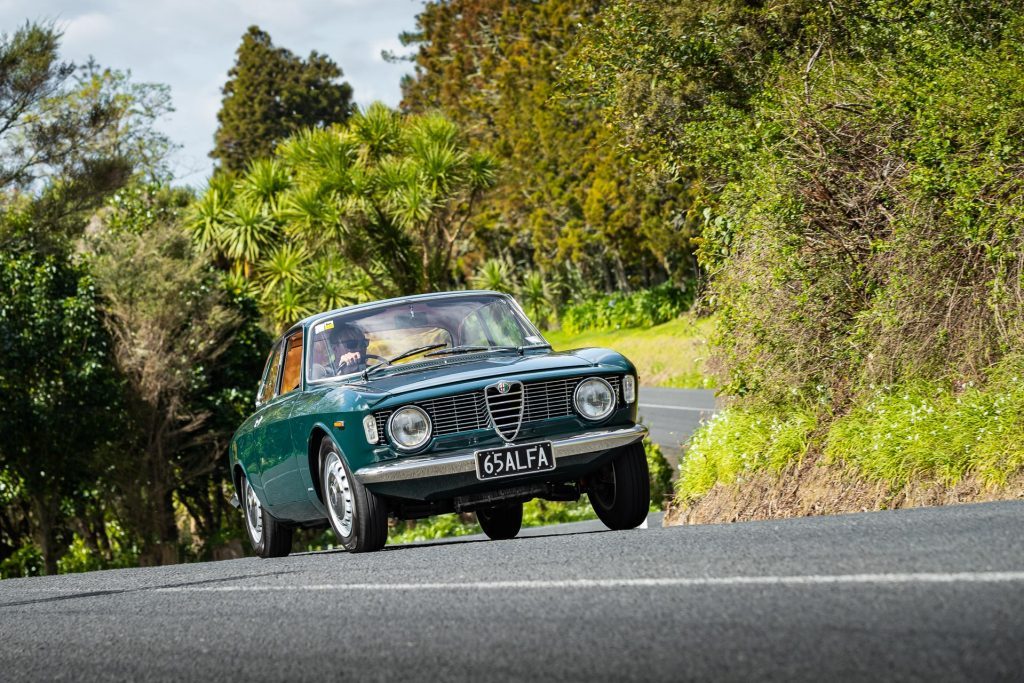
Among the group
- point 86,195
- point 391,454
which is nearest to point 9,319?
point 86,195

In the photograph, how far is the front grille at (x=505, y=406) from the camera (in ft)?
27.0

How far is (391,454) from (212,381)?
19.5 meters

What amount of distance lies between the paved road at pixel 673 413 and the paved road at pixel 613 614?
1677cm

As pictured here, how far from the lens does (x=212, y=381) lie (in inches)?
1059

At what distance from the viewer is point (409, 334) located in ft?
31.1

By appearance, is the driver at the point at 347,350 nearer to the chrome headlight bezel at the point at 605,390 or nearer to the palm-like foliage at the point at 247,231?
the chrome headlight bezel at the point at 605,390

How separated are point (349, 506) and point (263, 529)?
7.71 feet

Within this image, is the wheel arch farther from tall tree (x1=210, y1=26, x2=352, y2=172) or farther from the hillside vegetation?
tall tree (x1=210, y1=26, x2=352, y2=172)

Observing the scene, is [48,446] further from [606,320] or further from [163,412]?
[606,320]

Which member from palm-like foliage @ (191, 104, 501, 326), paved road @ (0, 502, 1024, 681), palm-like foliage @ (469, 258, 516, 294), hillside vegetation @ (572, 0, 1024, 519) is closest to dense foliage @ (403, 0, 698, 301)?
palm-like foliage @ (469, 258, 516, 294)

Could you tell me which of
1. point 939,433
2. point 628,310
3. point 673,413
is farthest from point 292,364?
point 628,310

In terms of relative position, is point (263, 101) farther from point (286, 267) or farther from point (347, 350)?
point (347, 350)

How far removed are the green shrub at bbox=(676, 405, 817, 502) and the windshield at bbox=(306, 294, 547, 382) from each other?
10.0ft

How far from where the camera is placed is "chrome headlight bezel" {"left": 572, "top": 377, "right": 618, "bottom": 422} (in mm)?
8445
